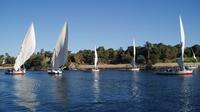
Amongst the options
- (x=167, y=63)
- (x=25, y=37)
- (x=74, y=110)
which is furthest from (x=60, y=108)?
(x=167, y=63)

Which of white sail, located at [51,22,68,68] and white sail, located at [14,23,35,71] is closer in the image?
white sail, located at [51,22,68,68]

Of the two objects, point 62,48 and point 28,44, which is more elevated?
point 28,44

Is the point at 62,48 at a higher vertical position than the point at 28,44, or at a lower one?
lower

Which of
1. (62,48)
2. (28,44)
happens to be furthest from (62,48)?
(28,44)

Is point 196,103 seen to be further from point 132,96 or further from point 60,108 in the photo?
point 60,108

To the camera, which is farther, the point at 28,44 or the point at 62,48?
the point at 28,44

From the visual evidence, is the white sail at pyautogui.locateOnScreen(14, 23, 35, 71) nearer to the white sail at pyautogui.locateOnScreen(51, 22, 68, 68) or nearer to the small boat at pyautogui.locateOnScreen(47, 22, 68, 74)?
the small boat at pyautogui.locateOnScreen(47, 22, 68, 74)

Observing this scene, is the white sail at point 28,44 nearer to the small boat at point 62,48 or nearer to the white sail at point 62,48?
the small boat at point 62,48

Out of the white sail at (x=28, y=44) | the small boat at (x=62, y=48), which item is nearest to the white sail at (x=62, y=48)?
the small boat at (x=62, y=48)

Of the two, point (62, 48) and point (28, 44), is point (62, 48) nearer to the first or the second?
point (62, 48)

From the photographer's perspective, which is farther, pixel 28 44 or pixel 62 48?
pixel 28 44

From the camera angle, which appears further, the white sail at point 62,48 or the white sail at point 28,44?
the white sail at point 28,44

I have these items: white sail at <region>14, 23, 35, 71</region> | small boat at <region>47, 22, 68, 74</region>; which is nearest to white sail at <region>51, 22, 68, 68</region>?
small boat at <region>47, 22, 68, 74</region>

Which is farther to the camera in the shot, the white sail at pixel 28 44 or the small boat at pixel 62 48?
the white sail at pixel 28 44
